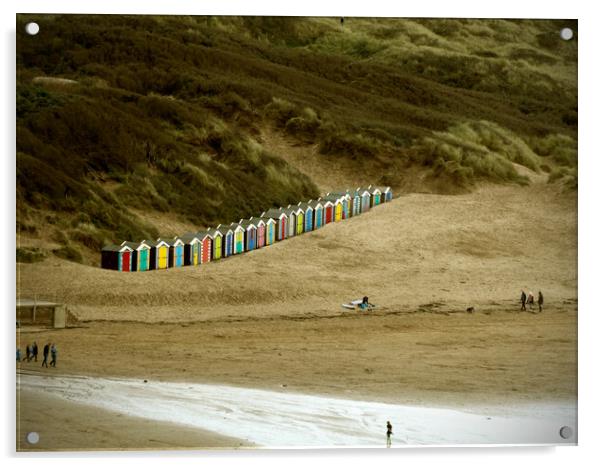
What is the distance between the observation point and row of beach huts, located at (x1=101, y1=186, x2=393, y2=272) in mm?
16391

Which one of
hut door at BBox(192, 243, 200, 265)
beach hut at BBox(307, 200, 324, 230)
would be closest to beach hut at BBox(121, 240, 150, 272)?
hut door at BBox(192, 243, 200, 265)

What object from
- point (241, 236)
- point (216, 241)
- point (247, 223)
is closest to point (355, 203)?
point (247, 223)

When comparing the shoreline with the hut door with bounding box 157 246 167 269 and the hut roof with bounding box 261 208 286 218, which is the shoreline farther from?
the hut roof with bounding box 261 208 286 218

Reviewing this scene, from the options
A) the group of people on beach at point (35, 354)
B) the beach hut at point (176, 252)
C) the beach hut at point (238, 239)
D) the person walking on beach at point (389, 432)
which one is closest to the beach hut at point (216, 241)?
the beach hut at point (238, 239)

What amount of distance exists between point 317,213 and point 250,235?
1.20 m

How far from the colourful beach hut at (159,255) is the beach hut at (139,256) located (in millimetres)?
63

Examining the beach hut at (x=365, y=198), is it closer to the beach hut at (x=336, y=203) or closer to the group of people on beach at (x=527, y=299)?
the beach hut at (x=336, y=203)

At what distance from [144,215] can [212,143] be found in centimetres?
195

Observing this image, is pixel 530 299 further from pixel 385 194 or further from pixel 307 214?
pixel 307 214

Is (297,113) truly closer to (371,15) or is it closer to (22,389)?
(371,15)

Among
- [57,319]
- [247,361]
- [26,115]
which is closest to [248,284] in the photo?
[247,361]

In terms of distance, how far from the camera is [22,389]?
15.3 m

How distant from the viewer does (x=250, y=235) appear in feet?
57.6

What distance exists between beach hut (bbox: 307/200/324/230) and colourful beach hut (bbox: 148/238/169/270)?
2536mm
